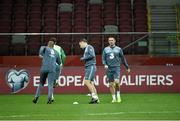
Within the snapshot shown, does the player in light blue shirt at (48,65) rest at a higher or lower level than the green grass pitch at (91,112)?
higher

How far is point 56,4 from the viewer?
3070 centimetres

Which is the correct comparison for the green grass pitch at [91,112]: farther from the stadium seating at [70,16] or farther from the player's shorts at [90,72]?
the stadium seating at [70,16]

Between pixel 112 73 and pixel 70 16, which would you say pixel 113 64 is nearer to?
pixel 112 73

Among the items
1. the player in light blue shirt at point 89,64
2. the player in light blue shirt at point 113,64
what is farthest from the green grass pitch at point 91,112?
the player in light blue shirt at point 113,64

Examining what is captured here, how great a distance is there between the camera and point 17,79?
913 inches

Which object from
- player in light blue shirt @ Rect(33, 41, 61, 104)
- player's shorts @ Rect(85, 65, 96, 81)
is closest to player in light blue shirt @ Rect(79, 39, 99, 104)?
player's shorts @ Rect(85, 65, 96, 81)

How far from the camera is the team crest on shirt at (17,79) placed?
2311 cm

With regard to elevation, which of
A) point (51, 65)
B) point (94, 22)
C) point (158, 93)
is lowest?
point (158, 93)

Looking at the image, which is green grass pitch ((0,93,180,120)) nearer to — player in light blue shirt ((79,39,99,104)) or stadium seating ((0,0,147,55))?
player in light blue shirt ((79,39,99,104))

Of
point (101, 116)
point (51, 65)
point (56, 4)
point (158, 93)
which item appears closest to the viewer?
point (101, 116)

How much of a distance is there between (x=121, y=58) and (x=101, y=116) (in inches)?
208

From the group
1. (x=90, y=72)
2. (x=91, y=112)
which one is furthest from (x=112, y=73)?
(x=91, y=112)

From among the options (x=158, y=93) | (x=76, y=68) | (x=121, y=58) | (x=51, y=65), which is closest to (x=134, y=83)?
(x=158, y=93)

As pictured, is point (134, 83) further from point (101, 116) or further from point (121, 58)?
point (101, 116)
